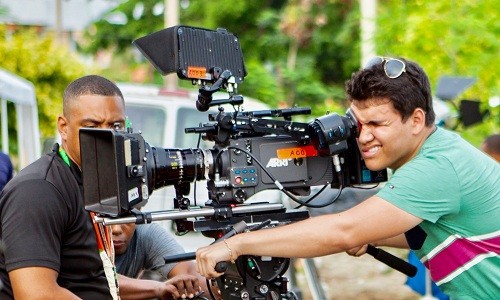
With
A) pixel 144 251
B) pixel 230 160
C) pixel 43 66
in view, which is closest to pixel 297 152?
pixel 230 160

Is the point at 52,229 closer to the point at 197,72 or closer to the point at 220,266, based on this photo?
the point at 220,266

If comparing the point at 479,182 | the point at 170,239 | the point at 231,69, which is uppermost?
the point at 231,69

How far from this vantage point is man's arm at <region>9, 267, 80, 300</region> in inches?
142

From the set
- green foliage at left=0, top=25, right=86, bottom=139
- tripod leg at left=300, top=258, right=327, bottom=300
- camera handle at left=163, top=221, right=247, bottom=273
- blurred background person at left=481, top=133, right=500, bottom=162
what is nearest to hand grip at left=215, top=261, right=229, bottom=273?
camera handle at left=163, top=221, right=247, bottom=273

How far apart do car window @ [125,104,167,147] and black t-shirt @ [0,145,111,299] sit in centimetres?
498

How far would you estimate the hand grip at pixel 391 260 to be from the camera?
4.06 m

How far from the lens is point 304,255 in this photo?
3.56 m

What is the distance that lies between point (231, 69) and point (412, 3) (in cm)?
735

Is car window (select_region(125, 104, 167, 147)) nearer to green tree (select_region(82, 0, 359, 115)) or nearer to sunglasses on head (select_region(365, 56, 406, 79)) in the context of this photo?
sunglasses on head (select_region(365, 56, 406, 79))

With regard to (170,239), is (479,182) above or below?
above

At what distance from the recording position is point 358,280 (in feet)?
36.2

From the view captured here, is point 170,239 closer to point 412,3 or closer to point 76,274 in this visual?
point 76,274

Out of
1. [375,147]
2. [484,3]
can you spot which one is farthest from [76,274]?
[484,3]

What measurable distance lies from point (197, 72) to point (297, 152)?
49 centimetres
